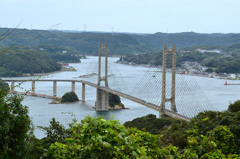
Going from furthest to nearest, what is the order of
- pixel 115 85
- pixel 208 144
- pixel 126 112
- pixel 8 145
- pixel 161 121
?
1. pixel 115 85
2. pixel 126 112
3. pixel 161 121
4. pixel 208 144
5. pixel 8 145

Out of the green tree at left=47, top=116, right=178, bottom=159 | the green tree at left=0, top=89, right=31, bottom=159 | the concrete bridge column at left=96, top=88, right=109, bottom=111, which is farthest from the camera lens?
the concrete bridge column at left=96, top=88, right=109, bottom=111

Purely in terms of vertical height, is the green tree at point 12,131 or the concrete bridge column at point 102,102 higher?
the green tree at point 12,131

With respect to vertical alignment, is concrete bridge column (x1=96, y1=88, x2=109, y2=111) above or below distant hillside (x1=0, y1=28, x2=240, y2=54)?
below

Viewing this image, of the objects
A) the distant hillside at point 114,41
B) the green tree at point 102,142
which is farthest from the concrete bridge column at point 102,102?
the distant hillside at point 114,41

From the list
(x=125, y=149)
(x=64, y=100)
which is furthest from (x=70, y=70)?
(x=125, y=149)

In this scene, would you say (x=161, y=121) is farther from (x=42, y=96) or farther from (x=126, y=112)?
(x=42, y=96)

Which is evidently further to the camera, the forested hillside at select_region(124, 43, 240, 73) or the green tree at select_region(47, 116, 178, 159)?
the forested hillside at select_region(124, 43, 240, 73)

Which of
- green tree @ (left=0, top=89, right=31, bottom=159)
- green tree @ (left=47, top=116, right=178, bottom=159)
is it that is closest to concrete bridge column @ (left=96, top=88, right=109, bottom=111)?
green tree @ (left=0, top=89, right=31, bottom=159)

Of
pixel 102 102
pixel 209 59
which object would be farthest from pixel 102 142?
pixel 209 59

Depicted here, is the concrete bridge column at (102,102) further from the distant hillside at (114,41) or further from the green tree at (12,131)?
the distant hillside at (114,41)

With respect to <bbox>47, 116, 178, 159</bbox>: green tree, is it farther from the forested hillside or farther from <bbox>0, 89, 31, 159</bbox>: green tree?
the forested hillside

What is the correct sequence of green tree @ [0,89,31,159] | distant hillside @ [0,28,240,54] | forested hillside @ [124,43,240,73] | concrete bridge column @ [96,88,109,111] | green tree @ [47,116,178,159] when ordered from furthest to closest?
distant hillside @ [0,28,240,54] → forested hillside @ [124,43,240,73] → concrete bridge column @ [96,88,109,111] → green tree @ [0,89,31,159] → green tree @ [47,116,178,159]
